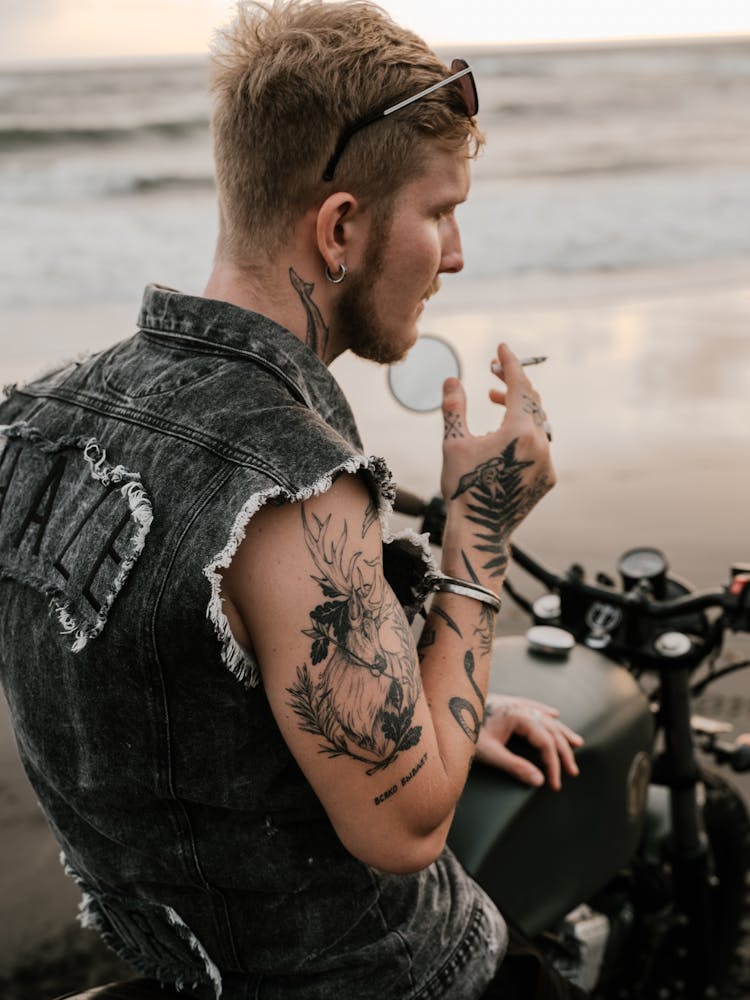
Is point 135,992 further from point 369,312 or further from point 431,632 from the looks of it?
point 369,312

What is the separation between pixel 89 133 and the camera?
2148 cm

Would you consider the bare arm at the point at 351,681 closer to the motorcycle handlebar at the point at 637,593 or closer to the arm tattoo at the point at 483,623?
the arm tattoo at the point at 483,623

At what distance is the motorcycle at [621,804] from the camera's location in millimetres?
1896

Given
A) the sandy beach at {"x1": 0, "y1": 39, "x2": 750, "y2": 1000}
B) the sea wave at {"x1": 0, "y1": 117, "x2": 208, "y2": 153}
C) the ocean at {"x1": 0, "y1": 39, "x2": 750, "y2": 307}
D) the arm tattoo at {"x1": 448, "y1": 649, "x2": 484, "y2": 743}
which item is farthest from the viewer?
the sea wave at {"x1": 0, "y1": 117, "x2": 208, "y2": 153}

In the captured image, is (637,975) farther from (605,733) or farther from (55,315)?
(55,315)

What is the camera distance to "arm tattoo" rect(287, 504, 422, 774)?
120cm

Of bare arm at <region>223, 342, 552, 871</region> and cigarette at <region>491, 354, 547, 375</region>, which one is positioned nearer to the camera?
bare arm at <region>223, 342, 552, 871</region>

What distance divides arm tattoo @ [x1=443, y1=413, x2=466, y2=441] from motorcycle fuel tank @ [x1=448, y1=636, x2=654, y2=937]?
630 millimetres

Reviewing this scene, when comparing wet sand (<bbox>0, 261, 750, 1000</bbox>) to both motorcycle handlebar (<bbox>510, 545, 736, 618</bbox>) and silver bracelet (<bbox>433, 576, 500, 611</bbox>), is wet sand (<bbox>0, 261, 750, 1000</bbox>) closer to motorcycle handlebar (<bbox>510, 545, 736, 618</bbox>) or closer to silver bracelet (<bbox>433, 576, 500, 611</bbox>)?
motorcycle handlebar (<bbox>510, 545, 736, 618</bbox>)

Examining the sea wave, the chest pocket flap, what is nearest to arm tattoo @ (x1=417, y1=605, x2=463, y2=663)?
the chest pocket flap

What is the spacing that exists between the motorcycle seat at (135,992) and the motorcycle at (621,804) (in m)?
0.51

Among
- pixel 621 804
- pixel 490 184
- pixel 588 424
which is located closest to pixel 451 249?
pixel 621 804

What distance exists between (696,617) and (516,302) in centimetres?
718

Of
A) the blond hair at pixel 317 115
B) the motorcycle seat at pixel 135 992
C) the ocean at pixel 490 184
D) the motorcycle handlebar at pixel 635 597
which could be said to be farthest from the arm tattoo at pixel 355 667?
the ocean at pixel 490 184
